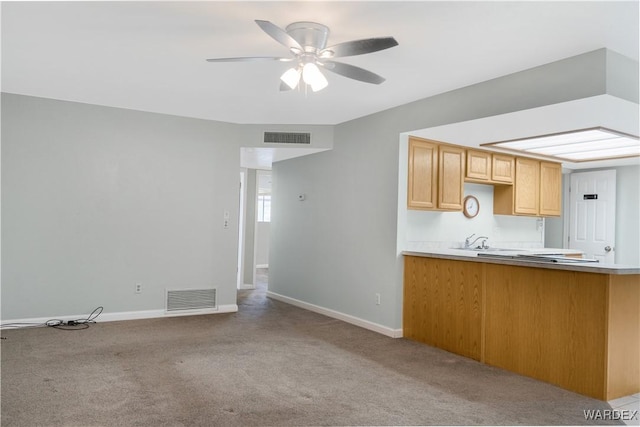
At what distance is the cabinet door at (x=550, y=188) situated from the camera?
6.21m

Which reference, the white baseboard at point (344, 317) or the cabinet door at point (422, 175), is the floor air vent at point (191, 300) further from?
the cabinet door at point (422, 175)

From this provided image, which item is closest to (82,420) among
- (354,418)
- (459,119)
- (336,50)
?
(354,418)

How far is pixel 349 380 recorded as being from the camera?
133 inches

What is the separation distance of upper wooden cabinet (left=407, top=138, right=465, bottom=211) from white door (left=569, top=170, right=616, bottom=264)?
262 centimetres

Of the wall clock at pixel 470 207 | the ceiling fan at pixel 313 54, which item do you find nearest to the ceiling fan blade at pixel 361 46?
the ceiling fan at pixel 313 54

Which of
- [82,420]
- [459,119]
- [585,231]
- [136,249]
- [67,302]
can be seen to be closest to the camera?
[82,420]

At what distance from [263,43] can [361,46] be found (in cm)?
95

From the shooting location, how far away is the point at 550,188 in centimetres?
630

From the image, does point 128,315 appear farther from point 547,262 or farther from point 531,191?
point 531,191

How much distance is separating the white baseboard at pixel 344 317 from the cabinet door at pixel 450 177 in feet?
4.98

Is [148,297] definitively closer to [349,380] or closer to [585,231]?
[349,380]

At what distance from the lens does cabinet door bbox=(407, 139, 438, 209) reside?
16.0 ft

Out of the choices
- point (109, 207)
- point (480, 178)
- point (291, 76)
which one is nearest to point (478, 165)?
point (480, 178)

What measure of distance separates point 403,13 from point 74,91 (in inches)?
140
